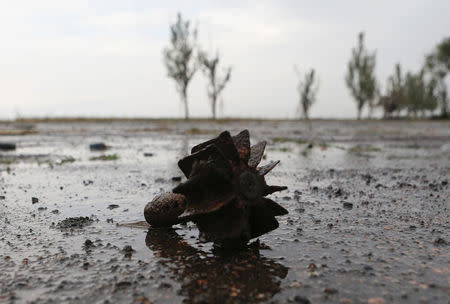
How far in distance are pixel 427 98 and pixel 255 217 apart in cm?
5134

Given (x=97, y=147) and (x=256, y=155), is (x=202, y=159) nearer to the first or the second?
(x=256, y=155)

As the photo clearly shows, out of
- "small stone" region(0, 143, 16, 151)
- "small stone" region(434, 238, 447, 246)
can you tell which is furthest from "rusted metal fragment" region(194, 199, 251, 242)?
"small stone" region(0, 143, 16, 151)

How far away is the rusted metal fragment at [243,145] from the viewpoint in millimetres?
2521

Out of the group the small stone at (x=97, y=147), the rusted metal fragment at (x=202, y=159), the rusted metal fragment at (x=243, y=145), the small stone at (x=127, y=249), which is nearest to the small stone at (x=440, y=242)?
the rusted metal fragment at (x=243, y=145)

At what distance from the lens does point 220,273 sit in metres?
2.17

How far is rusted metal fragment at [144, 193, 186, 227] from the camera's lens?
2.89 meters

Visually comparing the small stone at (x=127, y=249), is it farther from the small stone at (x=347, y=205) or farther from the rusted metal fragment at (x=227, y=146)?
the small stone at (x=347, y=205)

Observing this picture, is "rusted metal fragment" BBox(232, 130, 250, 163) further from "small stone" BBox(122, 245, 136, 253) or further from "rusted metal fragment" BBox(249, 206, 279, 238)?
"small stone" BBox(122, 245, 136, 253)

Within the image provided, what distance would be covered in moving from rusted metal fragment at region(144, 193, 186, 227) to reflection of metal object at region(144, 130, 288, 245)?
1.20ft

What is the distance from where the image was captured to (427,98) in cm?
4716

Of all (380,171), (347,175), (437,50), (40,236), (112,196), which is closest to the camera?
(40,236)

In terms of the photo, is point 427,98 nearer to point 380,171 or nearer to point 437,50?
point 437,50

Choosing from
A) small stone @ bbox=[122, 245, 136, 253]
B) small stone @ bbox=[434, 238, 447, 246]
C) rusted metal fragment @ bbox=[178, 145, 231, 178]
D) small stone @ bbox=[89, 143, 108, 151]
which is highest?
rusted metal fragment @ bbox=[178, 145, 231, 178]

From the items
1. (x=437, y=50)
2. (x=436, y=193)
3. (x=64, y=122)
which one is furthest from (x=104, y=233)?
(x=437, y=50)
